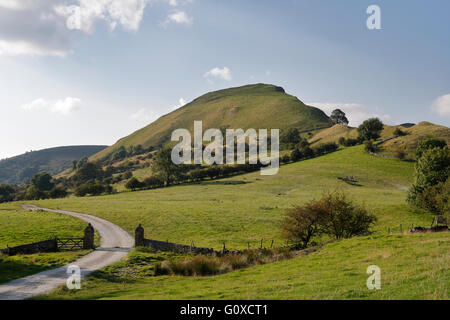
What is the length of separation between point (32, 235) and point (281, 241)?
35989mm

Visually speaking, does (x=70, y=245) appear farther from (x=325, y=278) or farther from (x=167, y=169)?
(x=167, y=169)

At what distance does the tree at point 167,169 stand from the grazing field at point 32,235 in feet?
195

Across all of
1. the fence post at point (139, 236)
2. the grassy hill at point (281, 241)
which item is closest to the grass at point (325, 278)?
the grassy hill at point (281, 241)

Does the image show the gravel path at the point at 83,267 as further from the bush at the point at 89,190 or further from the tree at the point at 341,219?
the bush at the point at 89,190

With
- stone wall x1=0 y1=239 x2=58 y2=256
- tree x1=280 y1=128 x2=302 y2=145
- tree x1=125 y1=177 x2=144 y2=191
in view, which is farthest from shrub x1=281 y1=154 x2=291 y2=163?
stone wall x1=0 y1=239 x2=58 y2=256

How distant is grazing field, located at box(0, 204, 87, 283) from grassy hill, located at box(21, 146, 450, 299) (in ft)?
→ 20.3

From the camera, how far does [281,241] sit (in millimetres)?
40406

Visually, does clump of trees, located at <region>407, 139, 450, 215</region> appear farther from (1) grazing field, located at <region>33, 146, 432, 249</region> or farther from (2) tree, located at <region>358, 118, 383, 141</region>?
(2) tree, located at <region>358, 118, 383, 141</region>

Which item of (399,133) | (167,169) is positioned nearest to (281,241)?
(167,169)

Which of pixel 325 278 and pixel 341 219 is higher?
pixel 341 219
